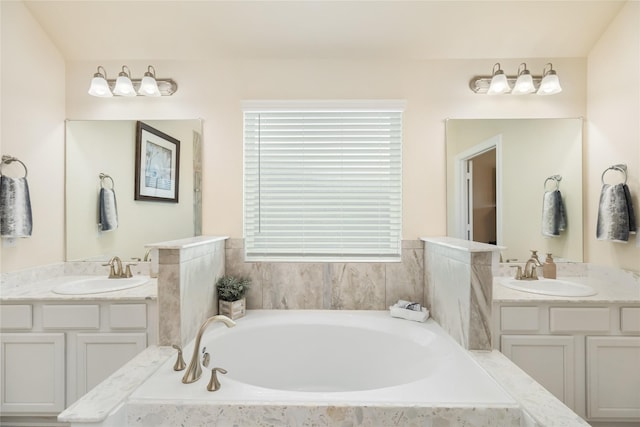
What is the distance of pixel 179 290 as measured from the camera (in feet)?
4.70

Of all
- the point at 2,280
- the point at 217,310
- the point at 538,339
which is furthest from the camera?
the point at 217,310

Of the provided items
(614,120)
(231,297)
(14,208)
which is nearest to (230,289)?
(231,297)

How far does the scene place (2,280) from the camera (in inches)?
69.6

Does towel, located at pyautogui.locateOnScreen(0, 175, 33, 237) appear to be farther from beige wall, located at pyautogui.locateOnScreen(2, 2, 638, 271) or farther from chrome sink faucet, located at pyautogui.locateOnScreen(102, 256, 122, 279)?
chrome sink faucet, located at pyautogui.locateOnScreen(102, 256, 122, 279)

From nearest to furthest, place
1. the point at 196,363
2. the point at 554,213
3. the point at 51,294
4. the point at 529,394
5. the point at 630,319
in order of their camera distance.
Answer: the point at 529,394, the point at 196,363, the point at 630,319, the point at 51,294, the point at 554,213

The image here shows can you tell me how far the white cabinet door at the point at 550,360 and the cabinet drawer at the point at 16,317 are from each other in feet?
8.78

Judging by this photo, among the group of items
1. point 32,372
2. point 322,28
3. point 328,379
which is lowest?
point 328,379

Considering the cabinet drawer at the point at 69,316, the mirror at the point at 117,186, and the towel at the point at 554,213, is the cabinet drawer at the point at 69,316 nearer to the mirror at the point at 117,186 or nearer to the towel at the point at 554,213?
the mirror at the point at 117,186

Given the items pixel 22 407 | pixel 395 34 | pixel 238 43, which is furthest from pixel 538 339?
pixel 22 407

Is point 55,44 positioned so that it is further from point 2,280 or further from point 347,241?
point 347,241

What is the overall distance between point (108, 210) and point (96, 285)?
53 centimetres

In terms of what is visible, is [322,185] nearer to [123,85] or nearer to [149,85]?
[149,85]

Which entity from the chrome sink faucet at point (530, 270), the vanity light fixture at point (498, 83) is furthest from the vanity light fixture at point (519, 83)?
the chrome sink faucet at point (530, 270)

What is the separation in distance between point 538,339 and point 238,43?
2.60m
